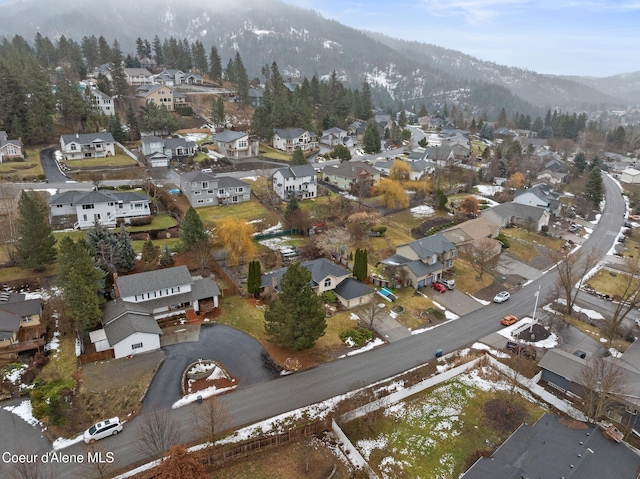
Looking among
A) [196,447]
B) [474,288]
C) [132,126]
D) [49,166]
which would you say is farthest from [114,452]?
[132,126]

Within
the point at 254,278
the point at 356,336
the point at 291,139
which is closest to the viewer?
the point at 356,336

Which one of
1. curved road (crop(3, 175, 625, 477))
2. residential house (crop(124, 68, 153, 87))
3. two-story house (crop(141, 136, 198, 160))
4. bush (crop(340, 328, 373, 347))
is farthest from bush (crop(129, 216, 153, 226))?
residential house (crop(124, 68, 153, 87))

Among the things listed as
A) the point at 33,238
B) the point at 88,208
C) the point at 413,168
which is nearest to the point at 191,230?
the point at 33,238

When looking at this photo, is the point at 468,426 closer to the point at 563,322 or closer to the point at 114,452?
the point at 563,322

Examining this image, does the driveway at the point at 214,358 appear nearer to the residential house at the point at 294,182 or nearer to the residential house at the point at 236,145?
the residential house at the point at 294,182

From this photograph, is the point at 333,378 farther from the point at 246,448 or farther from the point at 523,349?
the point at 523,349

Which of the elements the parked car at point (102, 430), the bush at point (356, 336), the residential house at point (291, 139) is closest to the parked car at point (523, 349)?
the bush at point (356, 336)
